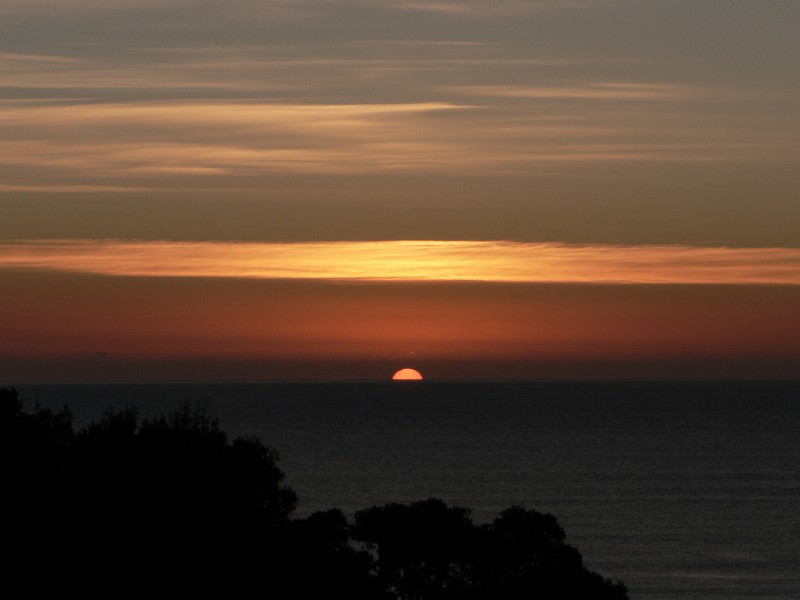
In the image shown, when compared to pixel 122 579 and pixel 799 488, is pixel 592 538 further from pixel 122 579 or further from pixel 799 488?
pixel 122 579

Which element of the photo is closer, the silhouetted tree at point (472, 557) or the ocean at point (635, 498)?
the silhouetted tree at point (472, 557)

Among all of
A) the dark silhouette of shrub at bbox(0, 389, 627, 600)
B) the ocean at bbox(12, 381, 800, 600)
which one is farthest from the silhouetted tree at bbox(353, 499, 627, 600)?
the ocean at bbox(12, 381, 800, 600)

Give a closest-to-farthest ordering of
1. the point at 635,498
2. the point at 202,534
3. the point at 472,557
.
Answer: the point at 202,534
the point at 472,557
the point at 635,498

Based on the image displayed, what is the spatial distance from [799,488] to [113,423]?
405 feet

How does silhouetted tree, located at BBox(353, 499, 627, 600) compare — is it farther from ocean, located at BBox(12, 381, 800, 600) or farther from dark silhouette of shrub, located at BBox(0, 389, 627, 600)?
ocean, located at BBox(12, 381, 800, 600)

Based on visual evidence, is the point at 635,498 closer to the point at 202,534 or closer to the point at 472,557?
the point at 472,557

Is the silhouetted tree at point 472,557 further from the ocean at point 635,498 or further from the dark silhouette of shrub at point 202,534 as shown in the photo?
the ocean at point 635,498

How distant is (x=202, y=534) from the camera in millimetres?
32844

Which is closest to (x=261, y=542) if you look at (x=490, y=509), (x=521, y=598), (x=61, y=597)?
(x=61, y=597)

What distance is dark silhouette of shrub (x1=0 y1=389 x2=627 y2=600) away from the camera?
3184 centimetres

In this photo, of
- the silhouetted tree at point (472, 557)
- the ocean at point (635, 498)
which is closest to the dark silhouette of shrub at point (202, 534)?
the silhouetted tree at point (472, 557)

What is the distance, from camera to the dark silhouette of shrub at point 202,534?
31.8m

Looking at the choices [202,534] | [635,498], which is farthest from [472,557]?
[635,498]

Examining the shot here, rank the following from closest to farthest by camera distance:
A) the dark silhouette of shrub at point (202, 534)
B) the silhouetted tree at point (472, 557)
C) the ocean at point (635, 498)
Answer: the dark silhouette of shrub at point (202, 534), the silhouetted tree at point (472, 557), the ocean at point (635, 498)
